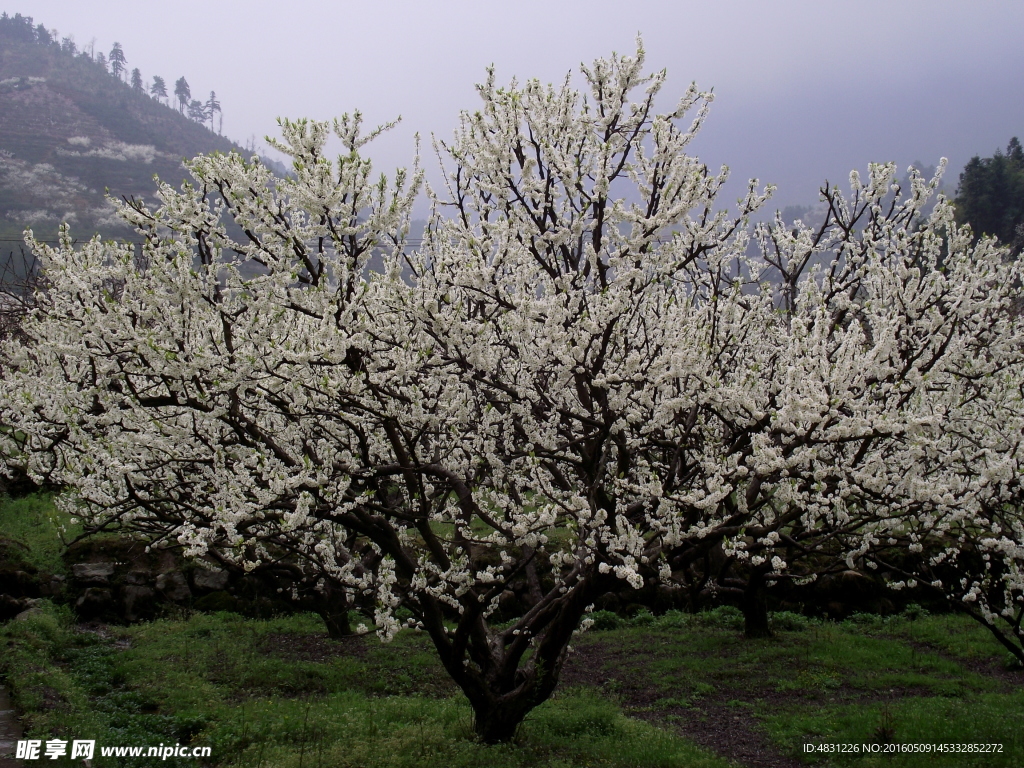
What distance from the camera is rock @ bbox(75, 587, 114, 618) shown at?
53.3 ft

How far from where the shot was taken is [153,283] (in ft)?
25.5

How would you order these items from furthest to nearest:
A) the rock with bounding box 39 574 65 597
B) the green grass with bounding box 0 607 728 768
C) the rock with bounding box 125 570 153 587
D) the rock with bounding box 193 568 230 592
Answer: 1. the rock with bounding box 193 568 230 592
2. the rock with bounding box 125 570 153 587
3. the rock with bounding box 39 574 65 597
4. the green grass with bounding box 0 607 728 768

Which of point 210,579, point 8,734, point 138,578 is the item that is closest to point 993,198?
point 210,579

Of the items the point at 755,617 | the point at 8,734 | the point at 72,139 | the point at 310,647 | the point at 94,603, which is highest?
the point at 72,139

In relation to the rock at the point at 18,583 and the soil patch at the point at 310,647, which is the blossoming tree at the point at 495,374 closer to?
the soil patch at the point at 310,647

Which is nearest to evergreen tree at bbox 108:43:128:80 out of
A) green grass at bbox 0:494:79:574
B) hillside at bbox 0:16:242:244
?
hillside at bbox 0:16:242:244

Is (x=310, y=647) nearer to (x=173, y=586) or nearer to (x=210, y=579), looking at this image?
(x=210, y=579)

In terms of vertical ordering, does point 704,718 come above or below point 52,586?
below

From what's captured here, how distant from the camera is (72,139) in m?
132

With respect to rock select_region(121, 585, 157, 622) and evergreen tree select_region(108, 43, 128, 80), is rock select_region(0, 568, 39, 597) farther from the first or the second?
evergreen tree select_region(108, 43, 128, 80)

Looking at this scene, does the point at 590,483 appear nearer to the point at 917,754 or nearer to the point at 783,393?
the point at 783,393

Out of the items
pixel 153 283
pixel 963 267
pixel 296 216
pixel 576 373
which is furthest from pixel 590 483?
pixel 963 267

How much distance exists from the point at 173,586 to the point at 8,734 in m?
9.62

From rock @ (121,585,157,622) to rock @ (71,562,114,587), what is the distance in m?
0.65
